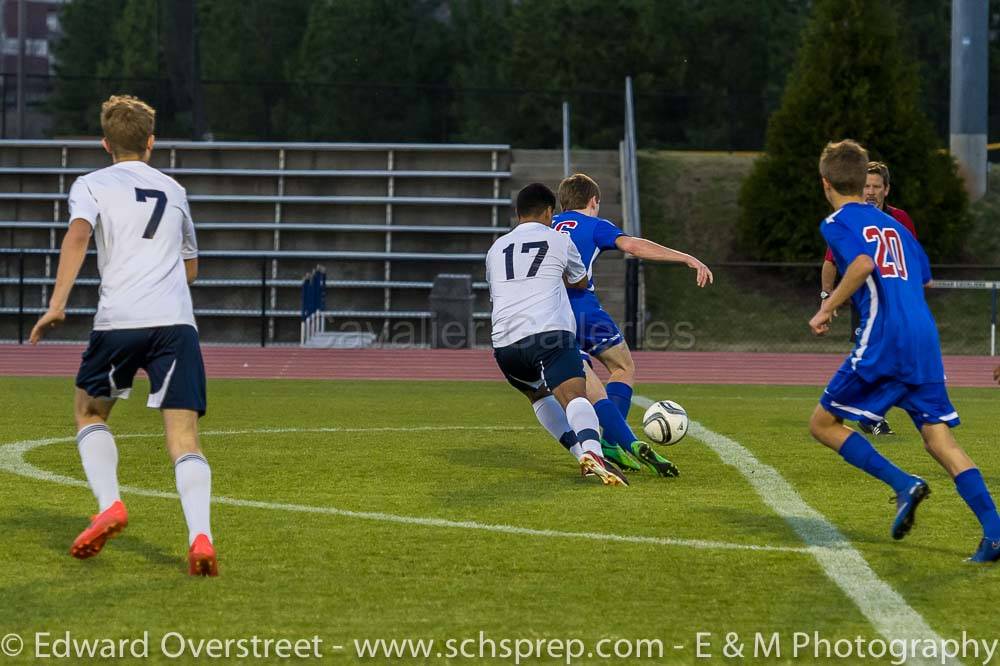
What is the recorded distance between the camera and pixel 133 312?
543 centimetres

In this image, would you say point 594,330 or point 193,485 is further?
point 594,330

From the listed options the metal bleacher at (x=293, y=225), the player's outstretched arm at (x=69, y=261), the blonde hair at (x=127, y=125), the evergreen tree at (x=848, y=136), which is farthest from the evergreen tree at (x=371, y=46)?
the player's outstretched arm at (x=69, y=261)

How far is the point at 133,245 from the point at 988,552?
3510 mm

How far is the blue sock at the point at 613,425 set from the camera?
327 inches

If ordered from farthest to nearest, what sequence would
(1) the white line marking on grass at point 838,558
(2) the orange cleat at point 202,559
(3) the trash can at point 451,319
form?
(3) the trash can at point 451,319 < (2) the orange cleat at point 202,559 < (1) the white line marking on grass at point 838,558

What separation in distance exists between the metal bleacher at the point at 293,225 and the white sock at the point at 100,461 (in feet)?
56.6

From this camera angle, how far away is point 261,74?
59.8 metres

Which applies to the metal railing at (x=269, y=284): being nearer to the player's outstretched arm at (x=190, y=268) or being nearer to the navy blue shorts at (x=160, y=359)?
the player's outstretched arm at (x=190, y=268)

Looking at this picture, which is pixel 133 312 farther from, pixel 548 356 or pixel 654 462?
pixel 654 462

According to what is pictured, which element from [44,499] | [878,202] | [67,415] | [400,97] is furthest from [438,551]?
[400,97]

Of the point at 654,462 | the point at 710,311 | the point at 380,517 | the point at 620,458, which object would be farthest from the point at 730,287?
the point at 380,517

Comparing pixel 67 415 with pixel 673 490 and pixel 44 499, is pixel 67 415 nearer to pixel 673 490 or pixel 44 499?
pixel 44 499

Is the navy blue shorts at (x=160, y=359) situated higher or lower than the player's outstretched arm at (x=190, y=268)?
lower

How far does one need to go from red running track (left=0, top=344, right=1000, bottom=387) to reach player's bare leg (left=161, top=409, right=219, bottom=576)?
1119cm
